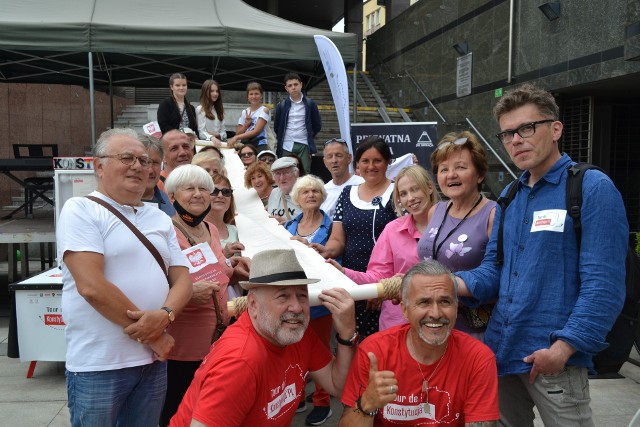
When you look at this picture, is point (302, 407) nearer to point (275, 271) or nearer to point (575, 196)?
point (275, 271)

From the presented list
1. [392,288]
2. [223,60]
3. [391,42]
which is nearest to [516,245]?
[392,288]

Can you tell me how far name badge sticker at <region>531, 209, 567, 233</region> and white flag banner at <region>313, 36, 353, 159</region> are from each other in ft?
12.3

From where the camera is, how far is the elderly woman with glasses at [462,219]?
112 inches

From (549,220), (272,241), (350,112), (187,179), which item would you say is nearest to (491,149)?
(350,112)

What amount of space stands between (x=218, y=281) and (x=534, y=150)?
5.76 feet

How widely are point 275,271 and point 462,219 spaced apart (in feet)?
3.69

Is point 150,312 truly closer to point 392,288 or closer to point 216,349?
point 216,349

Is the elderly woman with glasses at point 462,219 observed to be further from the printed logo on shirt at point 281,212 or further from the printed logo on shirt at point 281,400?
the printed logo on shirt at point 281,212

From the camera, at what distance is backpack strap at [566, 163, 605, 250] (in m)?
2.24

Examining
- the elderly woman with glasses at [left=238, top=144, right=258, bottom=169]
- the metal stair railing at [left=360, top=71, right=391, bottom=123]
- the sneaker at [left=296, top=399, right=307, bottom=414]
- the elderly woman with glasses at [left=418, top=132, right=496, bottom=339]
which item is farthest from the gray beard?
the metal stair railing at [left=360, top=71, right=391, bottom=123]

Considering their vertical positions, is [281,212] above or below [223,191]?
below

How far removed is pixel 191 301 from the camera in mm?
2963

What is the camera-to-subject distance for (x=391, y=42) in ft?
56.4

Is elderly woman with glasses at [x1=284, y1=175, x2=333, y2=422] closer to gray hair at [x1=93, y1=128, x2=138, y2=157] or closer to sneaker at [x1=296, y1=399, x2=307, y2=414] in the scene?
sneaker at [x1=296, y1=399, x2=307, y2=414]
